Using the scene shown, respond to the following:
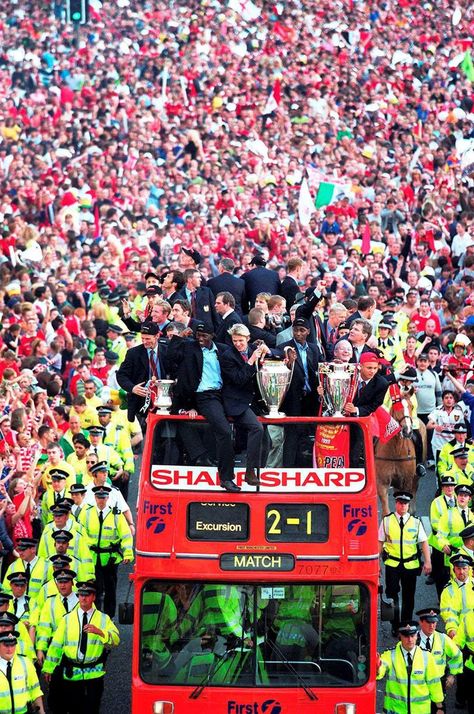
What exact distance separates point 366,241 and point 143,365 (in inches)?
596

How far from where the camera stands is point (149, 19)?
4738 centimetres

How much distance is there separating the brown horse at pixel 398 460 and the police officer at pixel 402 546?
1703 mm

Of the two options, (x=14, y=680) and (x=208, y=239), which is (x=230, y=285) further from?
(x=208, y=239)

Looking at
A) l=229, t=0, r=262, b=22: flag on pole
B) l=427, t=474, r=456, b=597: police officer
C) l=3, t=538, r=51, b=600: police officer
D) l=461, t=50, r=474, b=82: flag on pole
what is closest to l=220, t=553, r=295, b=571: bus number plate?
l=3, t=538, r=51, b=600: police officer

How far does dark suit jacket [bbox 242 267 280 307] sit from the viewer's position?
1880 cm

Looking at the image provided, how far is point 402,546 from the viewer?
61.8 ft

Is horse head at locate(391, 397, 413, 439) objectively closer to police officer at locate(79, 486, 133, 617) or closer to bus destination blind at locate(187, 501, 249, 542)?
police officer at locate(79, 486, 133, 617)

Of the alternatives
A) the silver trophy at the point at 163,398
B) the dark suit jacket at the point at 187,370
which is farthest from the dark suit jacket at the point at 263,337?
the silver trophy at the point at 163,398

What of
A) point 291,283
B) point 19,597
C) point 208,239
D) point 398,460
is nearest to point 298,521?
point 19,597

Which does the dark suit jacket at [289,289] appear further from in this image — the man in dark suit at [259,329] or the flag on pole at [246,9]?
the flag on pole at [246,9]

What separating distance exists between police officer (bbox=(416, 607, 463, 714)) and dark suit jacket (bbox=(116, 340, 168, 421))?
3330 millimetres

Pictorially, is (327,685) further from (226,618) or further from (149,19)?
(149,19)

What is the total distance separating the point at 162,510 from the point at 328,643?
5.76 ft

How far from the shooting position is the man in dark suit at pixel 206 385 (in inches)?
569
